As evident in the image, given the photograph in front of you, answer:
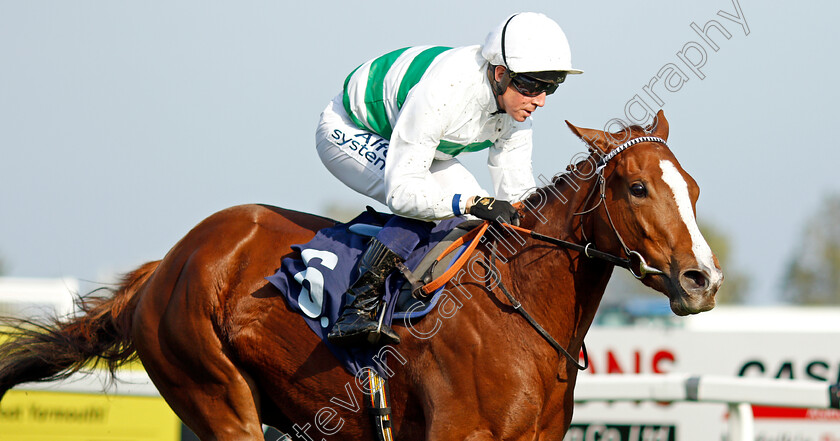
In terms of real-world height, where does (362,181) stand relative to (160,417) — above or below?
above

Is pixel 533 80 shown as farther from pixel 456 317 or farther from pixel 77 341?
pixel 77 341

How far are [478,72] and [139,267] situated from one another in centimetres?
218

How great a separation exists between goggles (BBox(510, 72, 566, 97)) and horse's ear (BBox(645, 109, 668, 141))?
41 cm

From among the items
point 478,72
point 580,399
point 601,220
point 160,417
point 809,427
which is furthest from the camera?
point 809,427

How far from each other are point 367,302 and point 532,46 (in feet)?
4.12

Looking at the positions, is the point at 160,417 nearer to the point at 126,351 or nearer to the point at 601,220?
the point at 126,351

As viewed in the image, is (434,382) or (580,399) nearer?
(434,382)

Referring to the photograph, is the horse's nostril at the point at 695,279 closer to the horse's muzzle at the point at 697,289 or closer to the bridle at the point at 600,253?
the horse's muzzle at the point at 697,289

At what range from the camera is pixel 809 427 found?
659cm

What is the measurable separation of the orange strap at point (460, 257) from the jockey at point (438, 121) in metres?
0.15

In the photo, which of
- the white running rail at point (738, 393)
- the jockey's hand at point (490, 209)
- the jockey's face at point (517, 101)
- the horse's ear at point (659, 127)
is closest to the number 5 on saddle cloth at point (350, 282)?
the jockey's hand at point (490, 209)

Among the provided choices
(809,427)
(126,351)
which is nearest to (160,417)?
(126,351)

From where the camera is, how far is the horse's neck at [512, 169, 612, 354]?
3.56 meters

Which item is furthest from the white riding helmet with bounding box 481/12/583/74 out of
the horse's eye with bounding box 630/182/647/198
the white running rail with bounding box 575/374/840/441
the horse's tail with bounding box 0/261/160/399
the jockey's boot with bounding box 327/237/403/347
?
the horse's tail with bounding box 0/261/160/399
